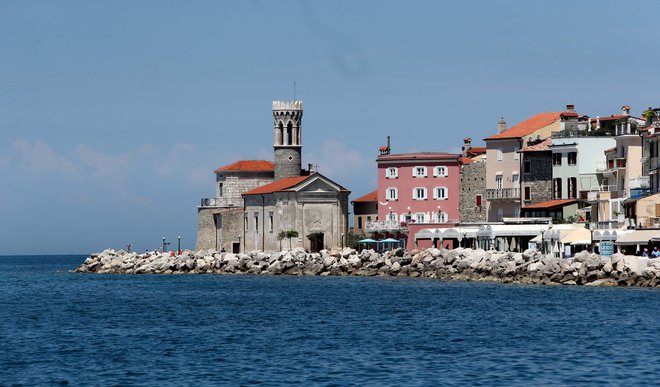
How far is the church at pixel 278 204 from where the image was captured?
9150cm

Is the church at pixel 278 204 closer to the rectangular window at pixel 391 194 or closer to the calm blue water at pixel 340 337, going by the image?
the rectangular window at pixel 391 194

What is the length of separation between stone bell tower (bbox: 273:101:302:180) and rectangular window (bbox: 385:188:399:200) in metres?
12.3

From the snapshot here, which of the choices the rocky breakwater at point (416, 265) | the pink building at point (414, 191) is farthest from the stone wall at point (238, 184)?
the pink building at point (414, 191)

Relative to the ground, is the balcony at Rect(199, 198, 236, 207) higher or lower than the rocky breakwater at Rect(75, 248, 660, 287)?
higher

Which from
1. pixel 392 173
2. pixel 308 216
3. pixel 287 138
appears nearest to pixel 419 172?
pixel 392 173

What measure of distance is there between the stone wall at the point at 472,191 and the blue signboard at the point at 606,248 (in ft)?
74.4

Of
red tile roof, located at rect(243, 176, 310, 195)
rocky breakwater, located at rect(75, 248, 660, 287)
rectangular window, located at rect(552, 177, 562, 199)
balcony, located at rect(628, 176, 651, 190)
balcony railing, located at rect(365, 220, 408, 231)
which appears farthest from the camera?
red tile roof, located at rect(243, 176, 310, 195)

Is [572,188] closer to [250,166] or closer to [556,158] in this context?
[556,158]

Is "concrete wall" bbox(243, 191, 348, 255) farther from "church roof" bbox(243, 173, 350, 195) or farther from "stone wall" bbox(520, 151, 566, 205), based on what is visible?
"stone wall" bbox(520, 151, 566, 205)

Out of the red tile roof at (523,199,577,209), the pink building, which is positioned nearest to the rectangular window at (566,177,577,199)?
the red tile roof at (523,199,577,209)

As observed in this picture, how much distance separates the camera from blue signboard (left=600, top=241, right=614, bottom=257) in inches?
2410

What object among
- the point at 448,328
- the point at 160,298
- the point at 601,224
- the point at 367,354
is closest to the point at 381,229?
the point at 601,224

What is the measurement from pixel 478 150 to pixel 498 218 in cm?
1103

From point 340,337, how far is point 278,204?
2154 inches
